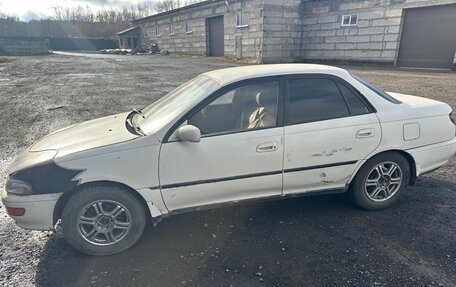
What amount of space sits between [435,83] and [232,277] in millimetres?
13308

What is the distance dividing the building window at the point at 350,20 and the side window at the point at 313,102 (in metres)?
19.7

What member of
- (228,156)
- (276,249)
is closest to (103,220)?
(228,156)

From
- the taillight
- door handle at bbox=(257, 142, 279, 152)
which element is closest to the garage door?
door handle at bbox=(257, 142, 279, 152)

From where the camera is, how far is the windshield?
2.82m

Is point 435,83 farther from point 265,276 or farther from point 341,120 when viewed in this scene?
point 265,276

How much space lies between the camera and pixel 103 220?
269 centimetres

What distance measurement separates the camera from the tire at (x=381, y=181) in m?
3.21

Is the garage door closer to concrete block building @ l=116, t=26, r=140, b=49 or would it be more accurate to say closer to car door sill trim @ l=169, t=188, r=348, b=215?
car door sill trim @ l=169, t=188, r=348, b=215

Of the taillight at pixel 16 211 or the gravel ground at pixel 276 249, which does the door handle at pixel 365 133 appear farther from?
the taillight at pixel 16 211

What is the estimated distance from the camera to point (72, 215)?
8.45 ft

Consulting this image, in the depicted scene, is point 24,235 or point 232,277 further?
point 24,235

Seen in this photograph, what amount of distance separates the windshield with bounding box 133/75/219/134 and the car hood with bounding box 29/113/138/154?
203mm

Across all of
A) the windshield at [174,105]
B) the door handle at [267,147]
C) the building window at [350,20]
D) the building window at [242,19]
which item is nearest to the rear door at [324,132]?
the door handle at [267,147]

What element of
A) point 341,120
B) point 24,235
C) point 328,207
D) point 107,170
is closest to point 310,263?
point 328,207
